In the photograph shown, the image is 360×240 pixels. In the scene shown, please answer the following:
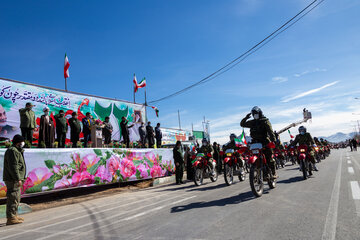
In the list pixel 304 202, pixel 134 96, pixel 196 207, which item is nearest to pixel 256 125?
pixel 304 202

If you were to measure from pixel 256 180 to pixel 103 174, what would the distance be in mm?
6967

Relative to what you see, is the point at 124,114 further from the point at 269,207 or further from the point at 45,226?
the point at 269,207

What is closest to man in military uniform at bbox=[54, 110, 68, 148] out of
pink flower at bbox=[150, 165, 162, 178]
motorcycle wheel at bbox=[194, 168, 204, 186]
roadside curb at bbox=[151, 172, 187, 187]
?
pink flower at bbox=[150, 165, 162, 178]

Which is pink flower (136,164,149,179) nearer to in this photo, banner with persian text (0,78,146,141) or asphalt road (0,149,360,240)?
banner with persian text (0,78,146,141)

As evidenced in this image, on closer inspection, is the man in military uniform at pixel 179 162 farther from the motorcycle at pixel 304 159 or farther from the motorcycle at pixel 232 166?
the motorcycle at pixel 304 159

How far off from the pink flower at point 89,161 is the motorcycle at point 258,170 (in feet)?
22.2

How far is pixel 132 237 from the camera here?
3852mm

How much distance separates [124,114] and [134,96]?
15.5 ft

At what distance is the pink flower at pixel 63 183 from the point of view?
9.12m

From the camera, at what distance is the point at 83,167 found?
33.3 feet

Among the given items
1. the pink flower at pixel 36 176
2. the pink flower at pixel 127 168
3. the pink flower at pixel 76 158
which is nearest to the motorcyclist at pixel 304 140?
the pink flower at pixel 127 168

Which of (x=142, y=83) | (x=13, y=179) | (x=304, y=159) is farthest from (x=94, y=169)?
(x=142, y=83)

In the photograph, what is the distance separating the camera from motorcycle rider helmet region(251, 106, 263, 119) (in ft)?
24.1

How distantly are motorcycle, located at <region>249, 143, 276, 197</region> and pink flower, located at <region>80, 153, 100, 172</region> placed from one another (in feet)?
22.2
